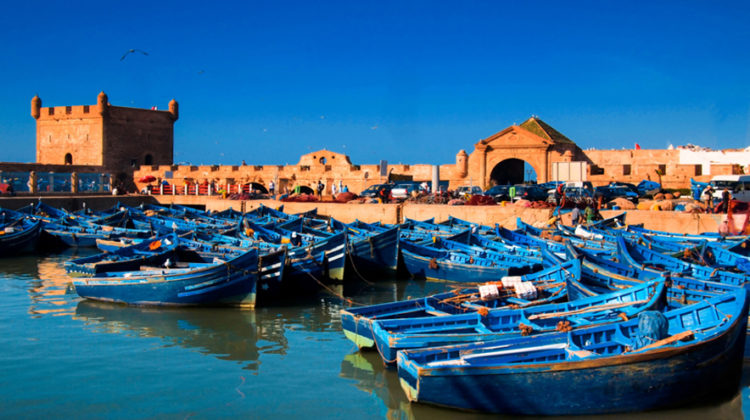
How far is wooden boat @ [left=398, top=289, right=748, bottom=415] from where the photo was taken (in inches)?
264

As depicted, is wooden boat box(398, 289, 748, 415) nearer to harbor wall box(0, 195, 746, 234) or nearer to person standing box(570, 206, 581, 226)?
harbor wall box(0, 195, 746, 234)

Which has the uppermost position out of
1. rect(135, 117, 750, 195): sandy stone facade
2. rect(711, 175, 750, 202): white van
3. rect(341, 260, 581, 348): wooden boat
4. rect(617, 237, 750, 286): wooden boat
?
rect(135, 117, 750, 195): sandy stone facade

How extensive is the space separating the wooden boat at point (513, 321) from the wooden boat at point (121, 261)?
6.67 metres

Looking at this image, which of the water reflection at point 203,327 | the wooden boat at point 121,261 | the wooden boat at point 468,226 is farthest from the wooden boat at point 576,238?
the wooden boat at point 121,261

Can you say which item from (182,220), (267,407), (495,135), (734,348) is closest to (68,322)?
(267,407)

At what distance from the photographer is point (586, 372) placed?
22.0 ft

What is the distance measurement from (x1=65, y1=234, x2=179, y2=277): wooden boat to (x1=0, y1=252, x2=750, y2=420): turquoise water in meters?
0.70

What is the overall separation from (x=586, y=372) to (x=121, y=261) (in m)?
9.71

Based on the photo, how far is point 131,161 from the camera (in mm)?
43156

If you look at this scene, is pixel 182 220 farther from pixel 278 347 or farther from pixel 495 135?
pixel 495 135

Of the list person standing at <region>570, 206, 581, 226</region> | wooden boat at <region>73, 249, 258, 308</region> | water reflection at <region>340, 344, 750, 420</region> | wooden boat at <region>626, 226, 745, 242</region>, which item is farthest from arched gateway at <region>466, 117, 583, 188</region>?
water reflection at <region>340, 344, 750, 420</region>

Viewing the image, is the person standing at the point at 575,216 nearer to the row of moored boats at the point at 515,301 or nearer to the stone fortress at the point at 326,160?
the row of moored boats at the point at 515,301

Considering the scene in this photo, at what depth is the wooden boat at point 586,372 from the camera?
670 centimetres

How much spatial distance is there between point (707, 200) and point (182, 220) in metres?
Answer: 18.6
